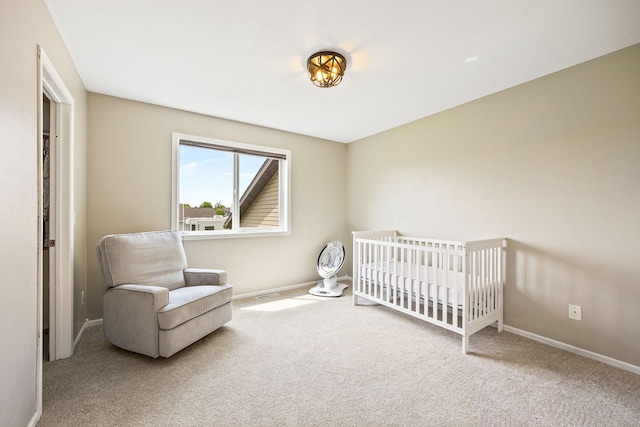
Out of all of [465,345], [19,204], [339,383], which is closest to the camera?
[19,204]

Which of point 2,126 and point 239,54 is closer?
point 2,126

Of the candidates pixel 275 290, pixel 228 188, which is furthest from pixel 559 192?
pixel 228 188

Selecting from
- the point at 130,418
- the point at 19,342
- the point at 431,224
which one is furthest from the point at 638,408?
the point at 19,342

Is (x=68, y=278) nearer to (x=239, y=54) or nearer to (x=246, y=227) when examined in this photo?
(x=246, y=227)

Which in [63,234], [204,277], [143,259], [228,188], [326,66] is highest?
[326,66]

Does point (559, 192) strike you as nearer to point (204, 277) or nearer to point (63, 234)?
point (204, 277)

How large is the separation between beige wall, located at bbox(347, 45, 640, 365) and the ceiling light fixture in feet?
5.42

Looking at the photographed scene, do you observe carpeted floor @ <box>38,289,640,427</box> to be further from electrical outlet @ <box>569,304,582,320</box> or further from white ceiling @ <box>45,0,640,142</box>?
white ceiling @ <box>45,0,640,142</box>

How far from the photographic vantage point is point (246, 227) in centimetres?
374

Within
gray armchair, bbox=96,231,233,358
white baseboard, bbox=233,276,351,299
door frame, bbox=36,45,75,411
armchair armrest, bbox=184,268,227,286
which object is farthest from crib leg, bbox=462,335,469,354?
door frame, bbox=36,45,75,411

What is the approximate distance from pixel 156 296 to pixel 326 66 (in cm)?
214

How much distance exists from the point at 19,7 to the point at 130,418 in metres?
2.14

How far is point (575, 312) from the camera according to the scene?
2.19 metres

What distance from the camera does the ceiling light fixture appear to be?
2012mm
